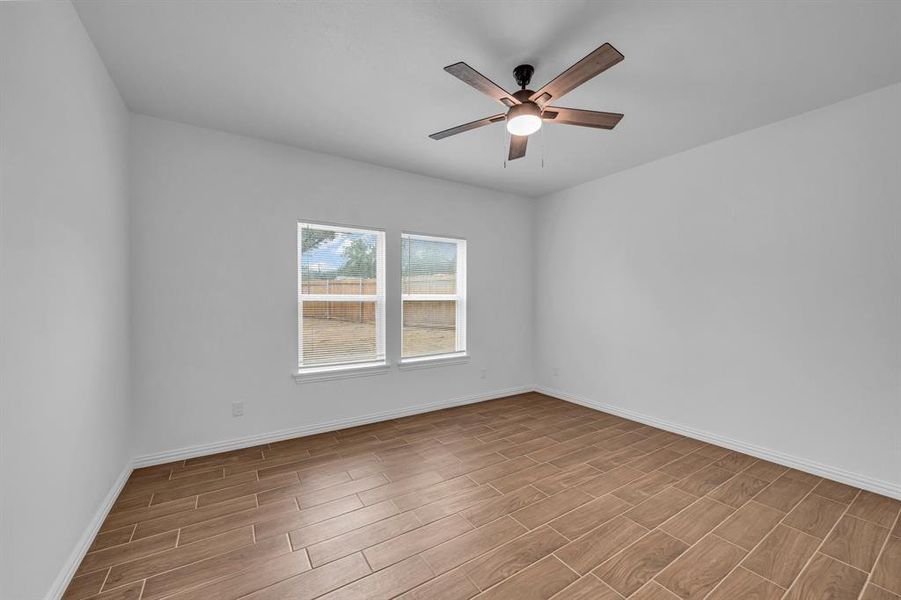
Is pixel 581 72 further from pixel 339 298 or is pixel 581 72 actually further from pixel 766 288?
pixel 339 298

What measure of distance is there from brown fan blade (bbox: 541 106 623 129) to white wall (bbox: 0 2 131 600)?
2.40m

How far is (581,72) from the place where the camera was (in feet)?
6.12

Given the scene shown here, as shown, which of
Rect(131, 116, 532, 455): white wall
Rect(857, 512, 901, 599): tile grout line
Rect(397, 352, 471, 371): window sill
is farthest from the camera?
Rect(397, 352, 471, 371): window sill

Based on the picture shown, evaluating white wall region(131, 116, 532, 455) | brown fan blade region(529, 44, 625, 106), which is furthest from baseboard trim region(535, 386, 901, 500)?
brown fan blade region(529, 44, 625, 106)

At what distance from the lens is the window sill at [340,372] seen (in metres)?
3.54

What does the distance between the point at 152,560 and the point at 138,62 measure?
2.79m

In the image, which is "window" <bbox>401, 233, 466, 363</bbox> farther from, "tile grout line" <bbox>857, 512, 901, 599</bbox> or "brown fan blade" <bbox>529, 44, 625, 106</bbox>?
"tile grout line" <bbox>857, 512, 901, 599</bbox>

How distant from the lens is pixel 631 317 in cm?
411

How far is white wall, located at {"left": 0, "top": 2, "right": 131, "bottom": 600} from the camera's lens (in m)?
1.31

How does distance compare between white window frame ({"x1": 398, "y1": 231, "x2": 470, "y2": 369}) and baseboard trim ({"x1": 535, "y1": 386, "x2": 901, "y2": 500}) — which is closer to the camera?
baseboard trim ({"x1": 535, "y1": 386, "x2": 901, "y2": 500})

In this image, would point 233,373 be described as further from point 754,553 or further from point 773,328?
point 773,328

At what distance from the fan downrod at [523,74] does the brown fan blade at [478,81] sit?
221 mm

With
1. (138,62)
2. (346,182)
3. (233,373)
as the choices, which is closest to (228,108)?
(138,62)

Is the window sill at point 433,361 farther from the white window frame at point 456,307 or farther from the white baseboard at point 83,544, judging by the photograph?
the white baseboard at point 83,544
